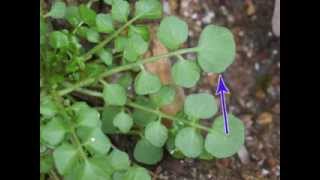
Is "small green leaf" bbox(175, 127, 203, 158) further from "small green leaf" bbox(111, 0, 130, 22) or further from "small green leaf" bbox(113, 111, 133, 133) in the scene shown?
"small green leaf" bbox(111, 0, 130, 22)

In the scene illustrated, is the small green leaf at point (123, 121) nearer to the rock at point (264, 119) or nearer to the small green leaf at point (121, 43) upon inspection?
the small green leaf at point (121, 43)

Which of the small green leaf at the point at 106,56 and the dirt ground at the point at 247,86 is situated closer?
the small green leaf at the point at 106,56

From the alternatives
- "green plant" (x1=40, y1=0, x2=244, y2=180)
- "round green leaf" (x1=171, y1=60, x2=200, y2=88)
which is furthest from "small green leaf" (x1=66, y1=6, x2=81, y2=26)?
"round green leaf" (x1=171, y1=60, x2=200, y2=88)

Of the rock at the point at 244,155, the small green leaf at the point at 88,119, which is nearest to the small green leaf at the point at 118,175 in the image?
the small green leaf at the point at 88,119

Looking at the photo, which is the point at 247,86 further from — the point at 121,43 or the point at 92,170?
the point at 92,170

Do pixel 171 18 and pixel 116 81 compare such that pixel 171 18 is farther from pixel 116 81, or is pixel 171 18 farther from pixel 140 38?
pixel 116 81

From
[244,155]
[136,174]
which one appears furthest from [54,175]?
[244,155]

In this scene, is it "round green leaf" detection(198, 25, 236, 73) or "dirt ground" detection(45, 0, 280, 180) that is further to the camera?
"dirt ground" detection(45, 0, 280, 180)
